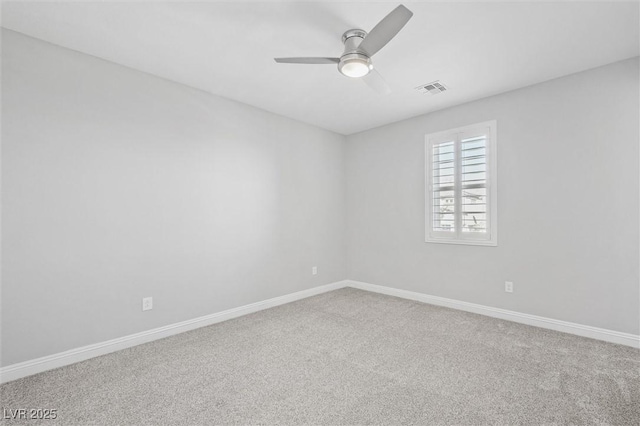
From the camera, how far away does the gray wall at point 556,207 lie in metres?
2.64

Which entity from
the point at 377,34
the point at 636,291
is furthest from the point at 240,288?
the point at 636,291

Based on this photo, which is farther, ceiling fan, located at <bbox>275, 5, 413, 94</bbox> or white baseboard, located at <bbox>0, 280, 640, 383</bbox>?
white baseboard, located at <bbox>0, 280, 640, 383</bbox>

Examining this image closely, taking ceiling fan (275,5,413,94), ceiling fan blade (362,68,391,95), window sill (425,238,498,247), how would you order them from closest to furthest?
ceiling fan (275,5,413,94) → ceiling fan blade (362,68,391,95) → window sill (425,238,498,247)

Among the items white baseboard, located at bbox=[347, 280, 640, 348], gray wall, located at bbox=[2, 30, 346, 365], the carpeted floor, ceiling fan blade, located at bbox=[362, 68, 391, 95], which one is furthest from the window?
gray wall, located at bbox=[2, 30, 346, 365]

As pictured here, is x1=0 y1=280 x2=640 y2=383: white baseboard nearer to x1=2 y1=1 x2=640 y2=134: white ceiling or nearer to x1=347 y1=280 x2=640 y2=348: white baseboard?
x1=347 y1=280 x2=640 y2=348: white baseboard

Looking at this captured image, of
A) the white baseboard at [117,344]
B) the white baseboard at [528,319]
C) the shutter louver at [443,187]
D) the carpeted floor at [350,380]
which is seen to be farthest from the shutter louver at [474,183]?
the white baseboard at [117,344]

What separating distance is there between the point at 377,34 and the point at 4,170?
283 centimetres

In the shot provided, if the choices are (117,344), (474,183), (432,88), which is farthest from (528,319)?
(117,344)

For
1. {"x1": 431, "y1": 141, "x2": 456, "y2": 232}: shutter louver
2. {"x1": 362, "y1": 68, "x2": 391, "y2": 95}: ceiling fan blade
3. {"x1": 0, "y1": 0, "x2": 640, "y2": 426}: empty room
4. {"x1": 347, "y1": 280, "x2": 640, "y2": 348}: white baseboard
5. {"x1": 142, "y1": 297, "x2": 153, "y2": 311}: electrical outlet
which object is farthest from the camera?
{"x1": 431, "y1": 141, "x2": 456, "y2": 232}: shutter louver

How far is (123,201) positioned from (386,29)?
102 inches

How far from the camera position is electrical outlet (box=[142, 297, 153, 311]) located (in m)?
2.76

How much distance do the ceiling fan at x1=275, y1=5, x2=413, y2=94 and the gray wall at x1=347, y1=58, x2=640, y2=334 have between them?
1.90 m

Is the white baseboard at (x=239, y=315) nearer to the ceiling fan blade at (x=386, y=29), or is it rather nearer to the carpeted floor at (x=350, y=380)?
the carpeted floor at (x=350, y=380)

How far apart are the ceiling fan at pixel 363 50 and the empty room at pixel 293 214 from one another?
0.02 metres
